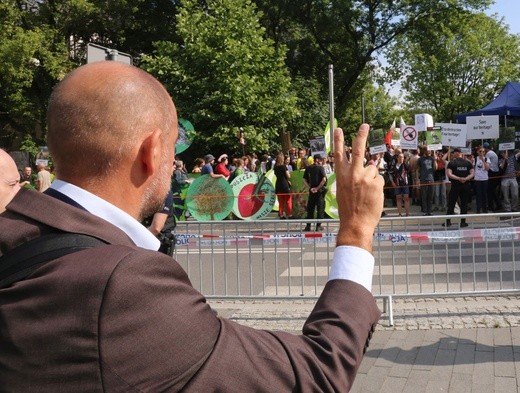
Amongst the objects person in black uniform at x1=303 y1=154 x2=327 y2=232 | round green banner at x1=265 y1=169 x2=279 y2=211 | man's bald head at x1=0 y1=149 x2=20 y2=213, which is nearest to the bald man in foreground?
man's bald head at x1=0 y1=149 x2=20 y2=213

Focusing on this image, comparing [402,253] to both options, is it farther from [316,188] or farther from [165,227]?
[316,188]

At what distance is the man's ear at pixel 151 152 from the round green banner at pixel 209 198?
14.4 m

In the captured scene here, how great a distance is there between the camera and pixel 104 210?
1331 mm

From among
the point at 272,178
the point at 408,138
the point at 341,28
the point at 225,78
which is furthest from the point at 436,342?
the point at 341,28

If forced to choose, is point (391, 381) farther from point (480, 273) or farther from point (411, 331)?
point (480, 273)

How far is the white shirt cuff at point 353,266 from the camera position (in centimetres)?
150

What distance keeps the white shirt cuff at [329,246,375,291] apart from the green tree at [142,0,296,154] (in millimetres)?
21150

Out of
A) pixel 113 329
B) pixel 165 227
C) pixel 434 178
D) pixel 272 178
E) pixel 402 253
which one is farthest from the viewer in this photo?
pixel 434 178

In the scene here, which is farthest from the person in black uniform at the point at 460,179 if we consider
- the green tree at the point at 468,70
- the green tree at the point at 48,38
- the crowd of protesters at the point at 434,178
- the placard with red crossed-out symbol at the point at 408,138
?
the green tree at the point at 468,70

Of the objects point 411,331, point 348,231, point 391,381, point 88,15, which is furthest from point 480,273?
point 88,15

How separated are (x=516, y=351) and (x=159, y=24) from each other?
101 feet

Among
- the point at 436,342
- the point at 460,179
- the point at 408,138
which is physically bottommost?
the point at 436,342

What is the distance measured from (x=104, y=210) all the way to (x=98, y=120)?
19cm

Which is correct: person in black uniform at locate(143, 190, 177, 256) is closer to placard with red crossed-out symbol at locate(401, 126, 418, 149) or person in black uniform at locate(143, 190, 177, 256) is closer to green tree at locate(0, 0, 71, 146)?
placard with red crossed-out symbol at locate(401, 126, 418, 149)
